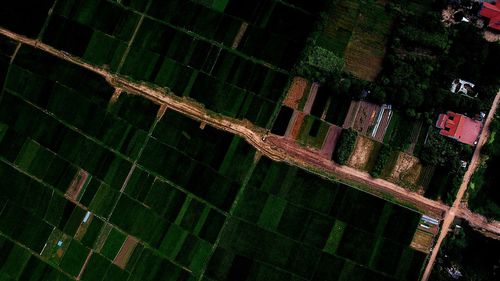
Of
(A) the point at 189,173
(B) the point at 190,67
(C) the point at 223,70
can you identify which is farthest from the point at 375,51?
(A) the point at 189,173

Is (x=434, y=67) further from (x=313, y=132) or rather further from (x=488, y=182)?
(x=313, y=132)

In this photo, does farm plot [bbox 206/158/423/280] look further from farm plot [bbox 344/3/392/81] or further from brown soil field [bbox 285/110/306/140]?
farm plot [bbox 344/3/392/81]

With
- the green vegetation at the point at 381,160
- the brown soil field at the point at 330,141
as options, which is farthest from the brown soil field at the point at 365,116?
the green vegetation at the point at 381,160

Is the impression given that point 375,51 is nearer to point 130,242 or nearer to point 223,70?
point 223,70

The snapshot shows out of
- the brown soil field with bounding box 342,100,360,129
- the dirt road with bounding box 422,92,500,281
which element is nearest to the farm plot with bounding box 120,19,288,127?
the brown soil field with bounding box 342,100,360,129

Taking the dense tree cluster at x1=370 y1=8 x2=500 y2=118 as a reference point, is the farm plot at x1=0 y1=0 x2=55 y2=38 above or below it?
below
